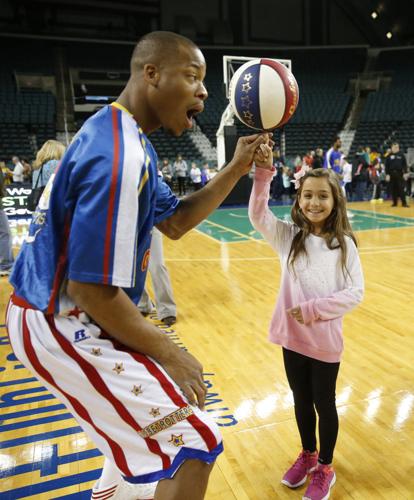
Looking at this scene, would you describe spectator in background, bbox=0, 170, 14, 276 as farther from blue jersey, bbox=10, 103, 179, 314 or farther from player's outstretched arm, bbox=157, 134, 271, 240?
blue jersey, bbox=10, 103, 179, 314

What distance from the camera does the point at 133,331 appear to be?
109 centimetres

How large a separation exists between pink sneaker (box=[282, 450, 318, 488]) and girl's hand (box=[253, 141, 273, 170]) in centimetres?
131

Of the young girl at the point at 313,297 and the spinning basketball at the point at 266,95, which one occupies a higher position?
the spinning basketball at the point at 266,95

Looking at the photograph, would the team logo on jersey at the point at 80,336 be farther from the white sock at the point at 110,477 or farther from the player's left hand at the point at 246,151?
the player's left hand at the point at 246,151

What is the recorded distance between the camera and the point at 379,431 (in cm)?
239

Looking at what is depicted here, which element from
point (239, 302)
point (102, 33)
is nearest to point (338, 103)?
point (102, 33)

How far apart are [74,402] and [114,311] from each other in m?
0.33

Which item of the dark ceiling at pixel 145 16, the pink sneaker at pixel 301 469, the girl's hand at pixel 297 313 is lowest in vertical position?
the pink sneaker at pixel 301 469

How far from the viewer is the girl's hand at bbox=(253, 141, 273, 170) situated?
1.72 m

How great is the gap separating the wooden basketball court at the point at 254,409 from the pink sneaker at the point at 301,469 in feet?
0.14

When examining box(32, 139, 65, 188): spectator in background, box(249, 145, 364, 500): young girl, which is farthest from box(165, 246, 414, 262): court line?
box(249, 145, 364, 500): young girl

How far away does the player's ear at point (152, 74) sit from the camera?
1.23 m

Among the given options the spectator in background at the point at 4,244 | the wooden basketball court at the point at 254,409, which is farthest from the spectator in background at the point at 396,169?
the spectator in background at the point at 4,244

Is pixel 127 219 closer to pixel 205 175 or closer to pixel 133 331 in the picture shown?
pixel 133 331
